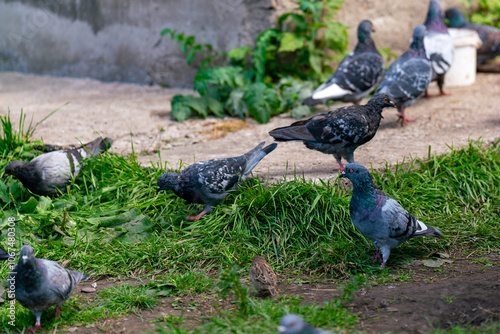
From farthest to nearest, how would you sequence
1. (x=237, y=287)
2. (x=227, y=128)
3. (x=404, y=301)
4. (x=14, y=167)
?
(x=227, y=128), (x=14, y=167), (x=404, y=301), (x=237, y=287)

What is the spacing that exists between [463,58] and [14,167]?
605 centimetres

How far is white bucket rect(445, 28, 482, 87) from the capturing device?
742cm

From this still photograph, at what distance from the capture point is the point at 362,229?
138 inches

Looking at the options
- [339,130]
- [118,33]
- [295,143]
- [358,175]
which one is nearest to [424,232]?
[358,175]

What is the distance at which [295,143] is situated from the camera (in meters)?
5.76

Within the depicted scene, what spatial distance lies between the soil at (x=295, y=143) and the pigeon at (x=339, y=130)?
0.26 m

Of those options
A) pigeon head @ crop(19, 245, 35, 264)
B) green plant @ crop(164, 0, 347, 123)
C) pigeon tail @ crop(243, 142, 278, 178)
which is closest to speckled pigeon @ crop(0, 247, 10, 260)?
pigeon head @ crop(19, 245, 35, 264)

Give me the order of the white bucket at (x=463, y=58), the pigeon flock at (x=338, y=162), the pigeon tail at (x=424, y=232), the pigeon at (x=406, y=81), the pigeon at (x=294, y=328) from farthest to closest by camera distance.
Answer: the white bucket at (x=463, y=58), the pigeon at (x=406, y=81), the pigeon tail at (x=424, y=232), the pigeon flock at (x=338, y=162), the pigeon at (x=294, y=328)

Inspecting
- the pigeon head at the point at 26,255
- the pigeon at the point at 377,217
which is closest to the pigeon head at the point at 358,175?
the pigeon at the point at 377,217

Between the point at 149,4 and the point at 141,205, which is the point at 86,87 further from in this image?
the point at 141,205

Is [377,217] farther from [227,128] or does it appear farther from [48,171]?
[227,128]

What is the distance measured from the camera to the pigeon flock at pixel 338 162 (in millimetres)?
3037

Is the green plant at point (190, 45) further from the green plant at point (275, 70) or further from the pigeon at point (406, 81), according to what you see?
the pigeon at point (406, 81)

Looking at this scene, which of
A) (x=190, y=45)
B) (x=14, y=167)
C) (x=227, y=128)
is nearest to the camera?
(x=14, y=167)
